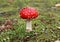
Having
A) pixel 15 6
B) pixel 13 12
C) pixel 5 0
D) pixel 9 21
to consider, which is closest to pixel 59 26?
pixel 9 21

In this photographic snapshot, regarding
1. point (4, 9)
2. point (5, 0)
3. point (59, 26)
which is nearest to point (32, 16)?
point (59, 26)

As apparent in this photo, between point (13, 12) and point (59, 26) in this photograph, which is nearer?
point (59, 26)

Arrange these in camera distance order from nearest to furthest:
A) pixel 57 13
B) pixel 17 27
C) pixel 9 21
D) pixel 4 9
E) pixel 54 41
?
1. pixel 54 41
2. pixel 17 27
3. pixel 9 21
4. pixel 57 13
5. pixel 4 9

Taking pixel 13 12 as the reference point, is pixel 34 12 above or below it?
above

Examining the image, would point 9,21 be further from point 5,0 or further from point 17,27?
point 5,0

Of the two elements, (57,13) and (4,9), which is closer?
(57,13)

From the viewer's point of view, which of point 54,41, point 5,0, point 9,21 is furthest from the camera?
point 5,0

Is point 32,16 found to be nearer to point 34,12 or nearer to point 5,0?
point 34,12

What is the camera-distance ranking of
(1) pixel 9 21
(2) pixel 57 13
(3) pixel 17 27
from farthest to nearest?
(2) pixel 57 13 < (1) pixel 9 21 < (3) pixel 17 27

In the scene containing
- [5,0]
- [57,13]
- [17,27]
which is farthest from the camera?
[5,0]
